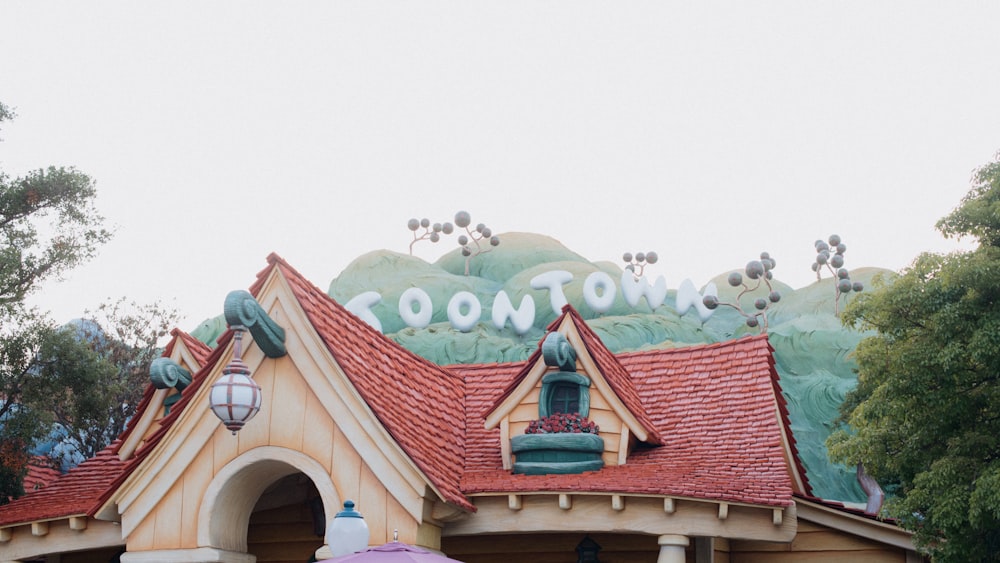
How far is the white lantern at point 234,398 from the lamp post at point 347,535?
1.78 m

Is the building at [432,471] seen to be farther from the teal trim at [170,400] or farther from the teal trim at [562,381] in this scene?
the teal trim at [170,400]

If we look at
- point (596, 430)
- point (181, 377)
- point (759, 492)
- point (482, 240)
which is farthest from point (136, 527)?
point (482, 240)

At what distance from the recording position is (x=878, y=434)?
33.5ft

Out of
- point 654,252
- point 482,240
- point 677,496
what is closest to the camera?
point 677,496

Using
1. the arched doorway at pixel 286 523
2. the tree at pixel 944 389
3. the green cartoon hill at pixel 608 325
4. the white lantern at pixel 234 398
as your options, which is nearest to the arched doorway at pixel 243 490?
the arched doorway at pixel 286 523

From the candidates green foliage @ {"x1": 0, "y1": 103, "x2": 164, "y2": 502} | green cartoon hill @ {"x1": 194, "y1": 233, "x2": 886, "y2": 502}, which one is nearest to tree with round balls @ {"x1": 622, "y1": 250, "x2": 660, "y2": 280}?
green cartoon hill @ {"x1": 194, "y1": 233, "x2": 886, "y2": 502}

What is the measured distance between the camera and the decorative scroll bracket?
9.96m

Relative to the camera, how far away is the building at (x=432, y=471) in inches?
396

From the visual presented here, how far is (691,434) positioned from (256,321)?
16.8 ft

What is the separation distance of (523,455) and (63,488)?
6255 millimetres

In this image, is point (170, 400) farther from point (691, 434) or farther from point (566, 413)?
point (691, 434)

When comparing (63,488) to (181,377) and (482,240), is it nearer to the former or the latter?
(181,377)

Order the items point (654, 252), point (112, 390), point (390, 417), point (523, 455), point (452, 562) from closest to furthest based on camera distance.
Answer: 1. point (452, 562)
2. point (390, 417)
3. point (523, 455)
4. point (112, 390)
5. point (654, 252)

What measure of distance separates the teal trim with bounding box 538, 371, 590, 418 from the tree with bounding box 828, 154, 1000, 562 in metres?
2.67
